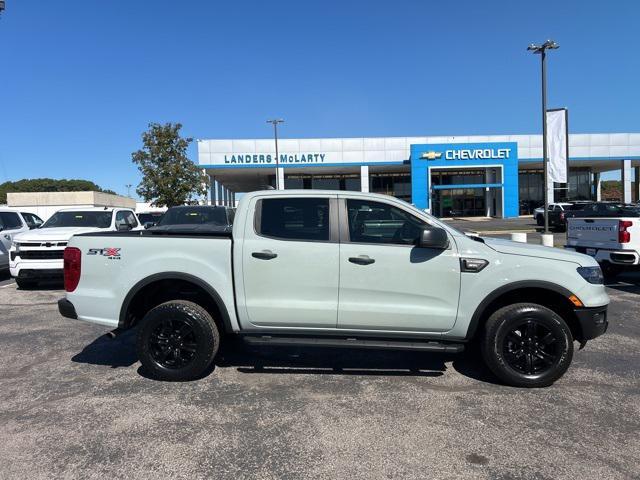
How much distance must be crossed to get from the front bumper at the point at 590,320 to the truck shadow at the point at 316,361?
3.17 feet

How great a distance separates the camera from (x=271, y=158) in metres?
45.3

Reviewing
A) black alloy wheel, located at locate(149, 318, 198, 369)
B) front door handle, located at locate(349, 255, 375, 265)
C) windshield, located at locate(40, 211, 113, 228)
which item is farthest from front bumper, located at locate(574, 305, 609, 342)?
windshield, located at locate(40, 211, 113, 228)

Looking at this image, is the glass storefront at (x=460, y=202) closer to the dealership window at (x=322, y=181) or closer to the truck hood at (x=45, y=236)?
the dealership window at (x=322, y=181)

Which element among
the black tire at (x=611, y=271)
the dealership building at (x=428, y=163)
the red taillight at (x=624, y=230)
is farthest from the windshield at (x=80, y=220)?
the dealership building at (x=428, y=163)

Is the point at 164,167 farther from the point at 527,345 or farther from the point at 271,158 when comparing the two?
the point at 527,345

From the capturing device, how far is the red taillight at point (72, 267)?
4.83m

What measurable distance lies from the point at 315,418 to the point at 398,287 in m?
1.38

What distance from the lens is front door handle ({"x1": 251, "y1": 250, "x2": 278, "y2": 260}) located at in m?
4.56

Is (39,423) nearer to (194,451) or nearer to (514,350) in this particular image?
(194,451)

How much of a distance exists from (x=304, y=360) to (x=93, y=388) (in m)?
2.16

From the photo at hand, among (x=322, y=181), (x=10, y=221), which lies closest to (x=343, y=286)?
(x=10, y=221)

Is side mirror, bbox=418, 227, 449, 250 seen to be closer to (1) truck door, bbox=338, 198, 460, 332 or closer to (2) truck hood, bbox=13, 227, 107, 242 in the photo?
(1) truck door, bbox=338, 198, 460, 332

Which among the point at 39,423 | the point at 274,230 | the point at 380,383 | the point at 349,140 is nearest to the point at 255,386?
the point at 380,383

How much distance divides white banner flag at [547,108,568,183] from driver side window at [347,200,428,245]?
19270mm
